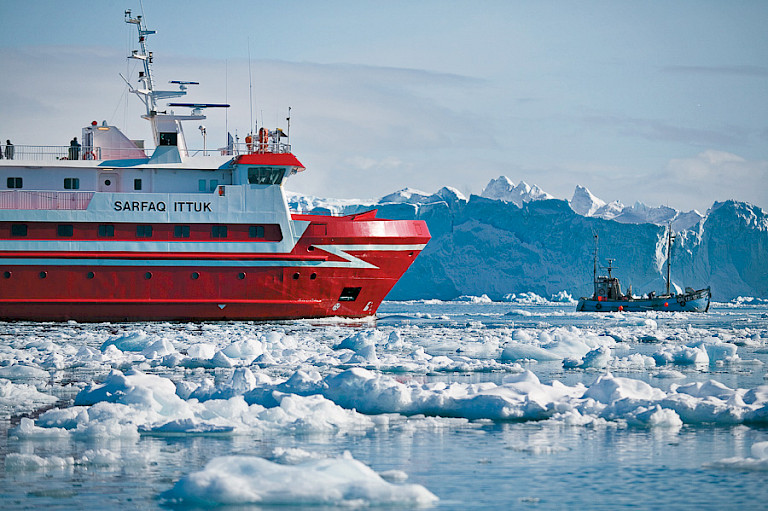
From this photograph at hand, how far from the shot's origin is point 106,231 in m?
26.2

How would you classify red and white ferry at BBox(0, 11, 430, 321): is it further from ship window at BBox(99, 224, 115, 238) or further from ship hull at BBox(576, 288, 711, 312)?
ship hull at BBox(576, 288, 711, 312)

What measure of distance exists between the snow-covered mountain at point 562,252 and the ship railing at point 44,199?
5236 centimetres

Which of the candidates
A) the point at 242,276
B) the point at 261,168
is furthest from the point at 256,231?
the point at 261,168

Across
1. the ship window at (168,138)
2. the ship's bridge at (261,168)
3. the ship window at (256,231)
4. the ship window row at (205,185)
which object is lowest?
the ship window at (256,231)

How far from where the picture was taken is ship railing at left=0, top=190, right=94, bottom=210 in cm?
2631

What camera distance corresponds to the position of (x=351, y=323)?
27.7m

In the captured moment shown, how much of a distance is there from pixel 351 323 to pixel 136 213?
705 cm

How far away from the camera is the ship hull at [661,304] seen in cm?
5291

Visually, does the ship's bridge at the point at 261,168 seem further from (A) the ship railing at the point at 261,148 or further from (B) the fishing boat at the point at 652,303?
(B) the fishing boat at the point at 652,303

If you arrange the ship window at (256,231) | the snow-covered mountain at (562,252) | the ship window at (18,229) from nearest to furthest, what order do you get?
the ship window at (18,229)
the ship window at (256,231)
the snow-covered mountain at (562,252)

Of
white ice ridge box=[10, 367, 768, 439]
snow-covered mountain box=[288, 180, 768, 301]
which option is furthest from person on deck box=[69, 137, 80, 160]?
snow-covered mountain box=[288, 180, 768, 301]

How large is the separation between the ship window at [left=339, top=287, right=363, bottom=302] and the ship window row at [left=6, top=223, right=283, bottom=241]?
8.60 feet

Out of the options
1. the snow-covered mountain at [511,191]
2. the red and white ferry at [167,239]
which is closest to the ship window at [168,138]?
the red and white ferry at [167,239]

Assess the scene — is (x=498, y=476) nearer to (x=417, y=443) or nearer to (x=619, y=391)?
(x=417, y=443)
